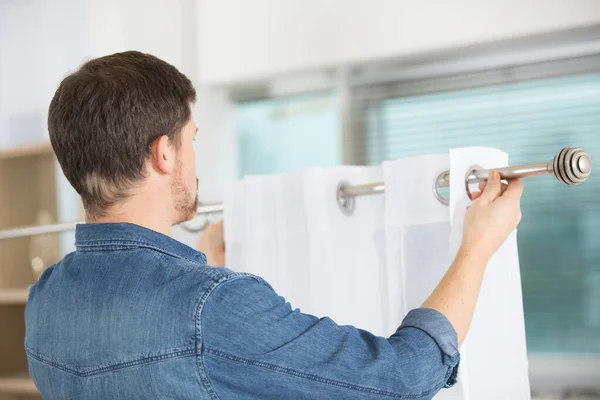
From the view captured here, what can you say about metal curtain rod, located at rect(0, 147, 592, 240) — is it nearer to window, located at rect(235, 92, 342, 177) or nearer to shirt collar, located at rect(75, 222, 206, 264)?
shirt collar, located at rect(75, 222, 206, 264)

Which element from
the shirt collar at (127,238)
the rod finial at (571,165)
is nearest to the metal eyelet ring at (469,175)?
the rod finial at (571,165)

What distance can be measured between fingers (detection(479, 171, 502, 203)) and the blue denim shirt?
0.67ft

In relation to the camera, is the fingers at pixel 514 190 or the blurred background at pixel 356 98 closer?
the fingers at pixel 514 190

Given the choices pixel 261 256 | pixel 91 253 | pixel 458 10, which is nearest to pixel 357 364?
pixel 91 253

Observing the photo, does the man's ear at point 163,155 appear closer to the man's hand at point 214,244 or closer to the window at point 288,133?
the man's hand at point 214,244

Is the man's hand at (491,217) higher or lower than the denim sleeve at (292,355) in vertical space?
higher

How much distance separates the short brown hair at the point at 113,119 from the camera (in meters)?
0.90

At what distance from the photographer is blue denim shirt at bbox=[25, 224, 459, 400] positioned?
0.81 meters

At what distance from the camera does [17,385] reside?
8.22 ft

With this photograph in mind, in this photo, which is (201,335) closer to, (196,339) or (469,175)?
(196,339)

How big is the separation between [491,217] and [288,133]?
185cm

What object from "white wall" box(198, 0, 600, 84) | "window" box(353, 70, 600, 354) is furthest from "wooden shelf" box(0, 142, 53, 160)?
"window" box(353, 70, 600, 354)

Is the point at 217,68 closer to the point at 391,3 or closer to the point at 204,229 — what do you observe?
the point at 391,3

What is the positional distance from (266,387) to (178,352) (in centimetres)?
10
